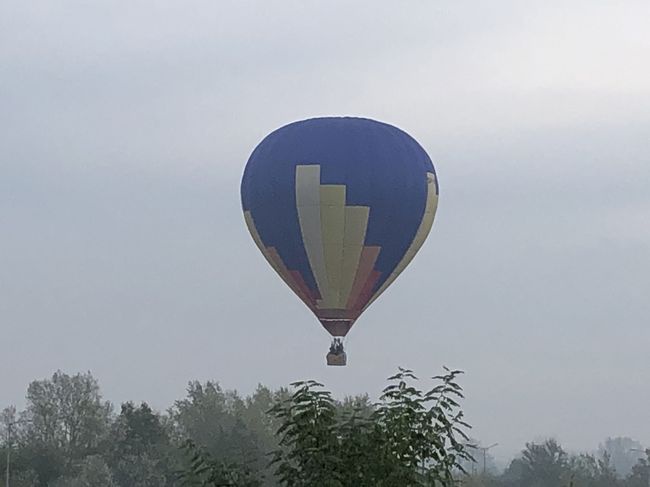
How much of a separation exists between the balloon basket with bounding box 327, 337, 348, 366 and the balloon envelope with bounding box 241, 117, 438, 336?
1.80 feet

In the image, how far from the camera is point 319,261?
36.5 m

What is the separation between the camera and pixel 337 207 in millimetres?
36031

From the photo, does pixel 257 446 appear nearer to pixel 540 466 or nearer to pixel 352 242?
pixel 352 242

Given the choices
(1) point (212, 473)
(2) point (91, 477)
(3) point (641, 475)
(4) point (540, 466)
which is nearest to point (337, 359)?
(1) point (212, 473)

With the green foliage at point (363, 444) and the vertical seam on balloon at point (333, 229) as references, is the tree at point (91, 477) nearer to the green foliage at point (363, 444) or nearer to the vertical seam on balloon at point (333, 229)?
the vertical seam on balloon at point (333, 229)

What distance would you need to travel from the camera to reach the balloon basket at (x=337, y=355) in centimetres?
3719

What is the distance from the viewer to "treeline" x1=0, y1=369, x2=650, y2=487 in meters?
12.9

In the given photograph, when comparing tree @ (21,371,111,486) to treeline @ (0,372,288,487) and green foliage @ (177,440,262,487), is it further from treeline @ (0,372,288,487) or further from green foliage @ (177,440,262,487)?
green foliage @ (177,440,262,487)

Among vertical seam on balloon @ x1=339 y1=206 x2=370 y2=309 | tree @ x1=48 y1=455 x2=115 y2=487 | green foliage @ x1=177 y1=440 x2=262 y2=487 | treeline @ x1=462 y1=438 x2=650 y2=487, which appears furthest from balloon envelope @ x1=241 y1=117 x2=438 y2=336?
treeline @ x1=462 y1=438 x2=650 y2=487

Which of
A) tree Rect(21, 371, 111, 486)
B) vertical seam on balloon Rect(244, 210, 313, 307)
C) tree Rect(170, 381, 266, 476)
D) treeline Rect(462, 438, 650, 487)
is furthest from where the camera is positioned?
treeline Rect(462, 438, 650, 487)

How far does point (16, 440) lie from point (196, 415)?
10694mm

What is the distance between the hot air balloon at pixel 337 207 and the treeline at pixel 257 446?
4721mm

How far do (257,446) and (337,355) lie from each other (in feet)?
28.5

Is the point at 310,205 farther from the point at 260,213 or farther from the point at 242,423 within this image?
the point at 242,423
